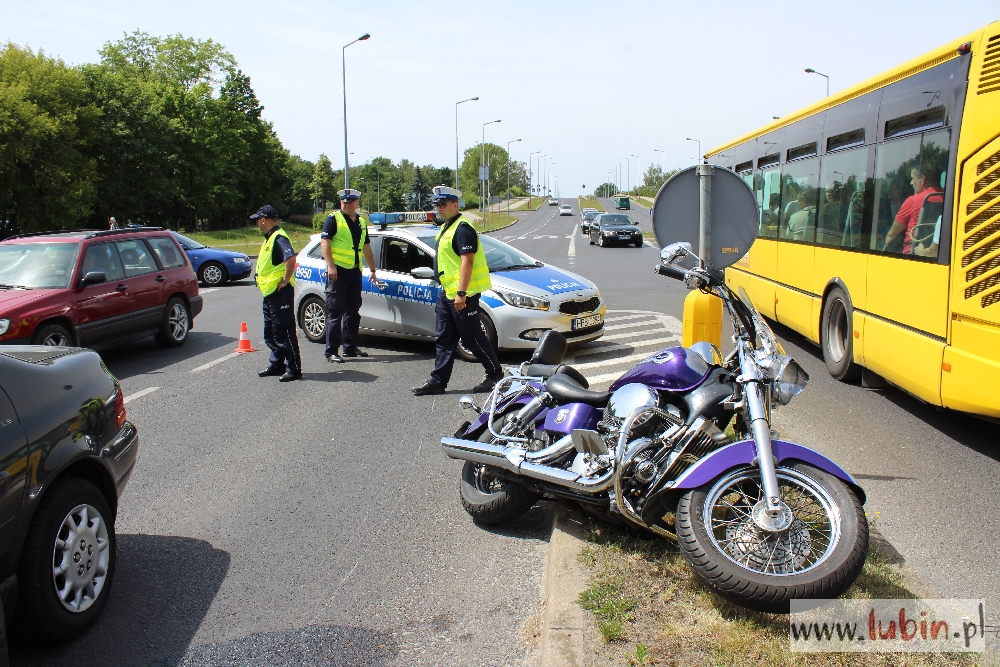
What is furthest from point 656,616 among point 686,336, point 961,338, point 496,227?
point 496,227

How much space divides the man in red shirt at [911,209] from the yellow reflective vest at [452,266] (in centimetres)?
367

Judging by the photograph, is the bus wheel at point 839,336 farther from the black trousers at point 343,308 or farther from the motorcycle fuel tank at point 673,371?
the black trousers at point 343,308

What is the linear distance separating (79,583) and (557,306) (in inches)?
260

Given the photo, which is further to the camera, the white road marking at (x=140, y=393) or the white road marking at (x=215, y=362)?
the white road marking at (x=215, y=362)

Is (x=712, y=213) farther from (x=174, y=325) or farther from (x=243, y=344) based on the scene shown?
(x=174, y=325)

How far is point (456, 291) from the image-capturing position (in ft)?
26.1

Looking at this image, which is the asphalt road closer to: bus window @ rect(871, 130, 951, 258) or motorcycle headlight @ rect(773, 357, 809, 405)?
motorcycle headlight @ rect(773, 357, 809, 405)

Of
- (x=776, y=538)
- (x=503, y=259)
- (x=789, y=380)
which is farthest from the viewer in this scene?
(x=503, y=259)

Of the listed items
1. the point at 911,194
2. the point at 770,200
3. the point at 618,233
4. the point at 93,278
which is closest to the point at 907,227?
the point at 911,194

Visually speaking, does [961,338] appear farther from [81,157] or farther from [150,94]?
[150,94]

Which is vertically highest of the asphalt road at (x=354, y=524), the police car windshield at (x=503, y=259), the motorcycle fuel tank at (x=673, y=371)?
the police car windshield at (x=503, y=259)

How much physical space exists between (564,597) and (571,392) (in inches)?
42.9

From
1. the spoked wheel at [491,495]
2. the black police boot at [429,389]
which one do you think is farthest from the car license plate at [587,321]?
the spoked wheel at [491,495]

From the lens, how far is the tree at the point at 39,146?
40625 millimetres
